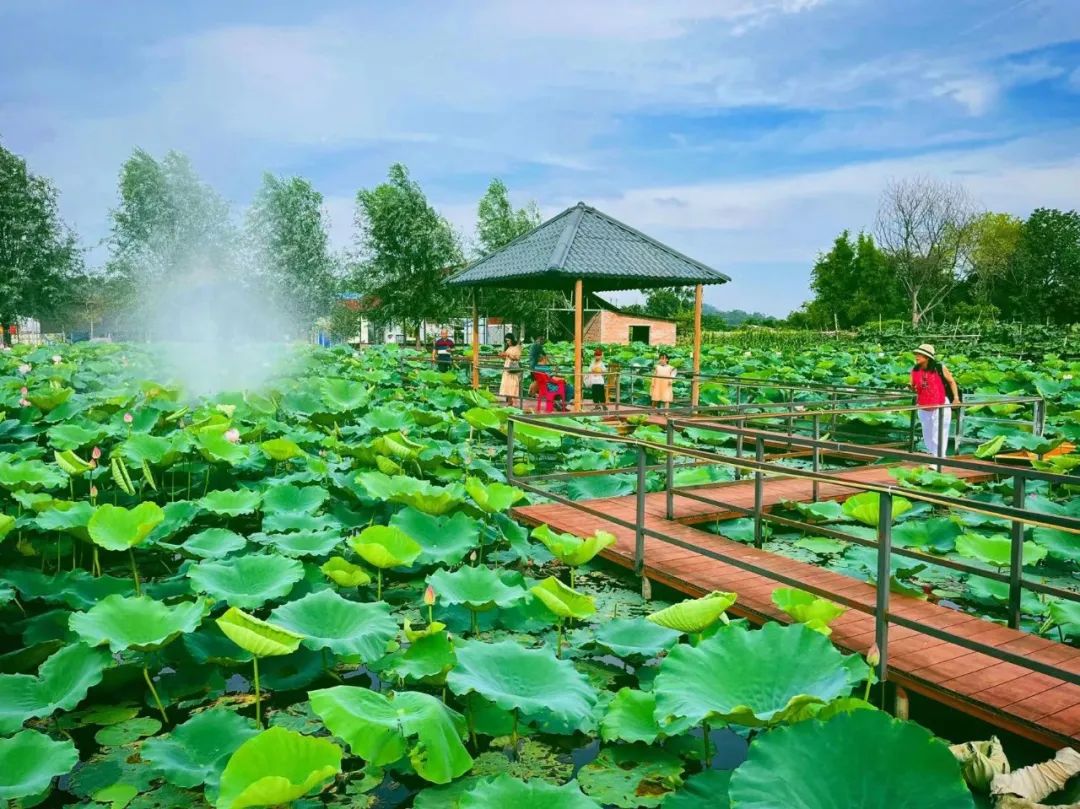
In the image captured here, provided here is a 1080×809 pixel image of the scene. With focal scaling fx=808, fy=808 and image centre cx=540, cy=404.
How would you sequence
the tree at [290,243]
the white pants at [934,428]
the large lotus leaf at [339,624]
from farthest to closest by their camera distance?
the tree at [290,243] < the white pants at [934,428] < the large lotus leaf at [339,624]

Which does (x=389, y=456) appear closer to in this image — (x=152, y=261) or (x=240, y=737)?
(x=240, y=737)

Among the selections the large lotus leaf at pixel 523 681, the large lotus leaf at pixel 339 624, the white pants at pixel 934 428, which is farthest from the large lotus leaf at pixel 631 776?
the white pants at pixel 934 428

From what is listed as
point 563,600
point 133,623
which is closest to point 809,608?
point 563,600

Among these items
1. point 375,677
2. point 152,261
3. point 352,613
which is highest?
point 152,261

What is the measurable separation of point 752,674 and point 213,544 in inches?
94.7

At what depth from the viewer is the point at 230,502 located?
401cm

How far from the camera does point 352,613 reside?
268 centimetres

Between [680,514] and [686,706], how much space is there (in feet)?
9.05

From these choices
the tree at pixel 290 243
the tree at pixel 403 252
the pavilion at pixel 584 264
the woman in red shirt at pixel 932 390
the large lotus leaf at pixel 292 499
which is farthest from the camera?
the tree at pixel 290 243

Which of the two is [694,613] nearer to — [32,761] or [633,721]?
[633,721]

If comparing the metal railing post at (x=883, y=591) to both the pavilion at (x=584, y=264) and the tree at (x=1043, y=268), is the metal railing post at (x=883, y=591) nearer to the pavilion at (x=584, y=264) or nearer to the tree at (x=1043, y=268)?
the pavilion at (x=584, y=264)

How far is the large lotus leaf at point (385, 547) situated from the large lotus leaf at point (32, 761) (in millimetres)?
1204

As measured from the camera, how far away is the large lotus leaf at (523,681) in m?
2.17

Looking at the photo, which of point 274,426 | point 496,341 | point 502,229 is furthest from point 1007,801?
point 496,341
